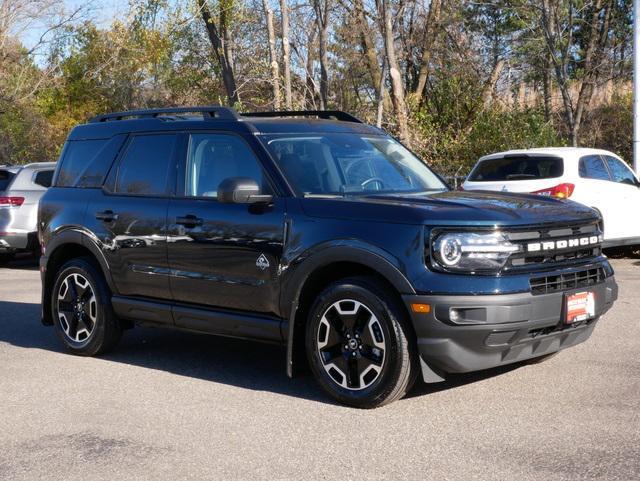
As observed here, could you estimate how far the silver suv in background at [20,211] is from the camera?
1574 cm

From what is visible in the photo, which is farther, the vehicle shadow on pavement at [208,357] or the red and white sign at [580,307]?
the vehicle shadow on pavement at [208,357]

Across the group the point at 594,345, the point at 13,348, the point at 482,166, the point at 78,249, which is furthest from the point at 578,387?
the point at 482,166

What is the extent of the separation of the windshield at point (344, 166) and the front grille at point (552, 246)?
1211mm

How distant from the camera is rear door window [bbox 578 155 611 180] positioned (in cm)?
1322

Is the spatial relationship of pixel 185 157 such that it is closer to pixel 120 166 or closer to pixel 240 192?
pixel 120 166

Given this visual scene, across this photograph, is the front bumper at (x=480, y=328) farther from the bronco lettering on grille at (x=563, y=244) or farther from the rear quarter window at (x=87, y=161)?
the rear quarter window at (x=87, y=161)

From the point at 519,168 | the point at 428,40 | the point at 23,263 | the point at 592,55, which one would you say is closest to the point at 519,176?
the point at 519,168

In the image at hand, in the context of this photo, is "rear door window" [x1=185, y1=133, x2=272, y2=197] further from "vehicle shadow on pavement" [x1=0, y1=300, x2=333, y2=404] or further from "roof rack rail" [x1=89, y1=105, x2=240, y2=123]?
"vehicle shadow on pavement" [x1=0, y1=300, x2=333, y2=404]

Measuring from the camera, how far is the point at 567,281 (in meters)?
6.02

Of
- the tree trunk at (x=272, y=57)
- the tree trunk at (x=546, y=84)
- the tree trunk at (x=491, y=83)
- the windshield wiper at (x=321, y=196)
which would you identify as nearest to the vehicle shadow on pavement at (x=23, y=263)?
the tree trunk at (x=272, y=57)

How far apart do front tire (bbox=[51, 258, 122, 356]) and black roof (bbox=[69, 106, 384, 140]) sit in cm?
112

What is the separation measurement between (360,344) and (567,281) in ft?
4.34

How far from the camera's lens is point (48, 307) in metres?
8.33

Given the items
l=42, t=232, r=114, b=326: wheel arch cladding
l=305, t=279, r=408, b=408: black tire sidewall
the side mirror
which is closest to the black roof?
the side mirror
